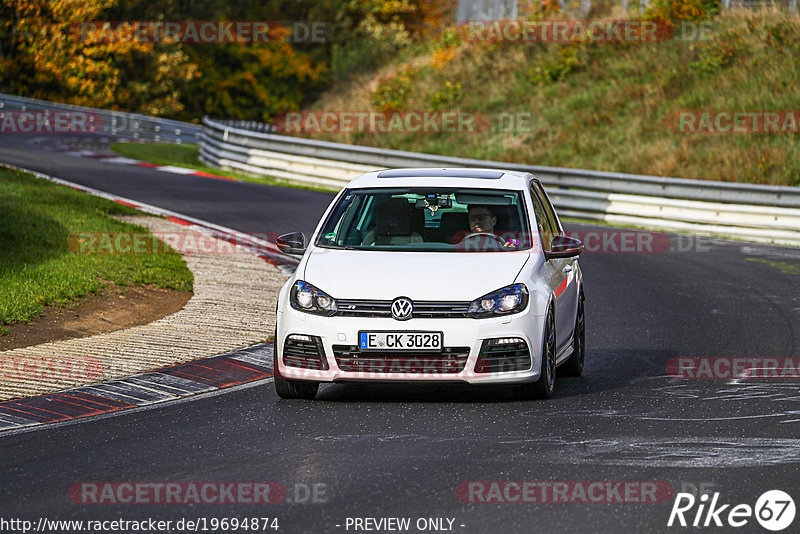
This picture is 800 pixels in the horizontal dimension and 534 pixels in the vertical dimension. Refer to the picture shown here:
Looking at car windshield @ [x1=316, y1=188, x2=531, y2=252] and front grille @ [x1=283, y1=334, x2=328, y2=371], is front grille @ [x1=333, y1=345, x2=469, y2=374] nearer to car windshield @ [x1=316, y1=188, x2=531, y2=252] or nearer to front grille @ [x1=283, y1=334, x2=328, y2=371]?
front grille @ [x1=283, y1=334, x2=328, y2=371]

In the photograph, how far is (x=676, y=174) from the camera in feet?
92.1

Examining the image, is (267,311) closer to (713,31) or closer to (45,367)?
(45,367)

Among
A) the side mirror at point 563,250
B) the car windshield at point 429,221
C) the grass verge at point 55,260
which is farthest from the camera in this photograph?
the grass verge at point 55,260

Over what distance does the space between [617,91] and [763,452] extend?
1113 inches

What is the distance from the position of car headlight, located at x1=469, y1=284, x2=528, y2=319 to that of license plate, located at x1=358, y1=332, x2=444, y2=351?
0.32 meters

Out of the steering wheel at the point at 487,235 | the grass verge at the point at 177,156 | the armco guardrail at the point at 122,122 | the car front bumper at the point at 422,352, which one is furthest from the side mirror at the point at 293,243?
the armco guardrail at the point at 122,122

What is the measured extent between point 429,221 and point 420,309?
1502 millimetres

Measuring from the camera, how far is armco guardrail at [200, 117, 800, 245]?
71.6 ft

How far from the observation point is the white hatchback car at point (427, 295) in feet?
27.6

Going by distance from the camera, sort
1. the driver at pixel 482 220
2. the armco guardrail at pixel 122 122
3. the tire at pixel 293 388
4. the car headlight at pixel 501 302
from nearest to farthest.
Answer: the car headlight at pixel 501 302
the tire at pixel 293 388
the driver at pixel 482 220
the armco guardrail at pixel 122 122

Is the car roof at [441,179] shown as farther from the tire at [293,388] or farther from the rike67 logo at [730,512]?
the rike67 logo at [730,512]

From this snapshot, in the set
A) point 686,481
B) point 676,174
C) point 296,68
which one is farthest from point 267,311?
point 296,68

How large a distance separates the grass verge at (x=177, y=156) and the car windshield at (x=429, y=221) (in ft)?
56.8

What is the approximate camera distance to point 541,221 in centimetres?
989
